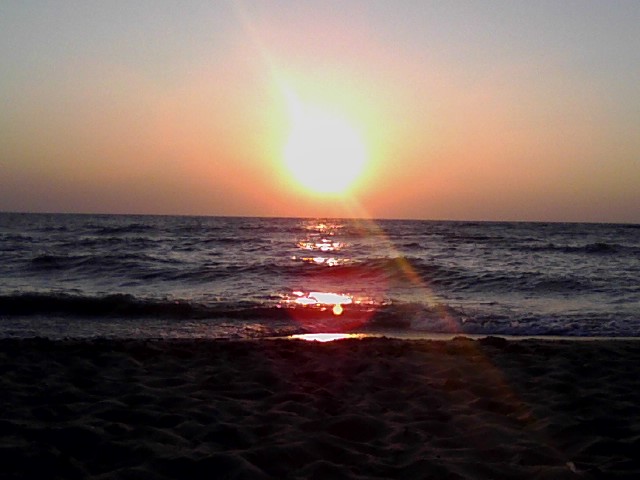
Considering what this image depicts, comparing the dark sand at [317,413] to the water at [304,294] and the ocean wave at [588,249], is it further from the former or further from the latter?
the ocean wave at [588,249]

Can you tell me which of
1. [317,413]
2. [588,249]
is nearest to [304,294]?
[317,413]

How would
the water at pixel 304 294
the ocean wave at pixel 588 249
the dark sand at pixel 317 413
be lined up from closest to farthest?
the dark sand at pixel 317 413 < the water at pixel 304 294 < the ocean wave at pixel 588 249

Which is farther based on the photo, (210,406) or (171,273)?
(171,273)

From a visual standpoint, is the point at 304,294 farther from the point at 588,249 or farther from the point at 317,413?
the point at 588,249

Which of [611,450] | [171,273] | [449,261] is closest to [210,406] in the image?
[611,450]

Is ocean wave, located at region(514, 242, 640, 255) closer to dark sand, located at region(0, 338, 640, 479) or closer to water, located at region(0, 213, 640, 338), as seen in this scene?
water, located at region(0, 213, 640, 338)

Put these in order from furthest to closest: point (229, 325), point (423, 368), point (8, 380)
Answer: point (229, 325)
point (423, 368)
point (8, 380)

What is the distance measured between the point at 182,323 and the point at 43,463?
7823 millimetres

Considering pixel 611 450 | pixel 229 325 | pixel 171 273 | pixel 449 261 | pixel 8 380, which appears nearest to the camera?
pixel 611 450

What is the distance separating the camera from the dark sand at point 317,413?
3.83 meters

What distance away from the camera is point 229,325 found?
37.2ft

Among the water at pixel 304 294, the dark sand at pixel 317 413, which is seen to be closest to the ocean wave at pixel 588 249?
the water at pixel 304 294

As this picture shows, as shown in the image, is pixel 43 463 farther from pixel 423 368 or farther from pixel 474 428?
pixel 423 368

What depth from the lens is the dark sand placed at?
383 cm
